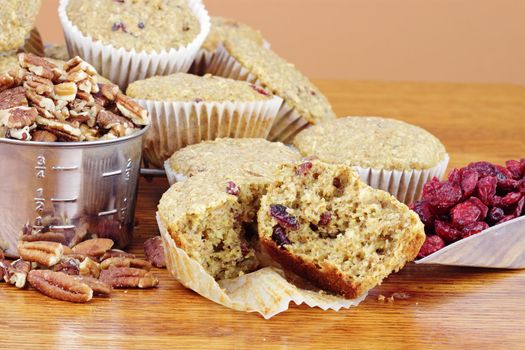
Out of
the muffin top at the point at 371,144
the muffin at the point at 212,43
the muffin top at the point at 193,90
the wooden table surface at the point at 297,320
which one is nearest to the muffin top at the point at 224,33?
the muffin at the point at 212,43

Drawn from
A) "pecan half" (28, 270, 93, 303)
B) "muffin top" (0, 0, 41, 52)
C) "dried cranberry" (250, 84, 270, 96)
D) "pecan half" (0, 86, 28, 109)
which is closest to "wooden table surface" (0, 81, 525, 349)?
"pecan half" (28, 270, 93, 303)

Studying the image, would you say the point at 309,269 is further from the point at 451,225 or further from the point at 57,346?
the point at 57,346

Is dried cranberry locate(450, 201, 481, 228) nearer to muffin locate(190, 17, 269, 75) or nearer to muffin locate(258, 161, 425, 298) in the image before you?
muffin locate(258, 161, 425, 298)

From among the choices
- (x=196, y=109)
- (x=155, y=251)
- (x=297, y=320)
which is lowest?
(x=155, y=251)

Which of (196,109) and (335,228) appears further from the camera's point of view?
(196,109)

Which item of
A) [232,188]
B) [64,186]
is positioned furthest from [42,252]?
[232,188]

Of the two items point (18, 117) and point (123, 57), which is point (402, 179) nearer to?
point (123, 57)

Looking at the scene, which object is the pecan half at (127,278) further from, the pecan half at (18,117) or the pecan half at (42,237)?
the pecan half at (18,117)
